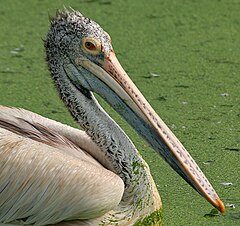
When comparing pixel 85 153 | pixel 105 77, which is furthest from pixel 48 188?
pixel 105 77

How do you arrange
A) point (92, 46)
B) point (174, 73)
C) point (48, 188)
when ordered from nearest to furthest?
point (48, 188)
point (92, 46)
point (174, 73)

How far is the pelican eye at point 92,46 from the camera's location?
12.6 ft

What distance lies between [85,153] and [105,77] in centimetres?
33

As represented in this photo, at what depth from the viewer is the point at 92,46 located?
3867mm

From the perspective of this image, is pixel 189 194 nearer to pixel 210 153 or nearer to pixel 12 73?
pixel 210 153

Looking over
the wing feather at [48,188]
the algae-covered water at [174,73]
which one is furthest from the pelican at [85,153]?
the algae-covered water at [174,73]

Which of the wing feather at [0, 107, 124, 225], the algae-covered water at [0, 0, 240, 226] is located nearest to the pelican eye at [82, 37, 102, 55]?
the wing feather at [0, 107, 124, 225]

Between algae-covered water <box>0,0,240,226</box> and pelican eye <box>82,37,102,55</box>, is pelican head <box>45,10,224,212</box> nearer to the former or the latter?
pelican eye <box>82,37,102,55</box>

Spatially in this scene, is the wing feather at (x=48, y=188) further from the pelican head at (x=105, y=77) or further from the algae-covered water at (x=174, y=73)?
the algae-covered water at (x=174, y=73)

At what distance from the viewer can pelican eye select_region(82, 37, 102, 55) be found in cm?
385

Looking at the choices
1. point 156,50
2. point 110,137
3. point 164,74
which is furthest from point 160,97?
point 110,137

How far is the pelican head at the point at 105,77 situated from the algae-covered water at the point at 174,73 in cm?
32

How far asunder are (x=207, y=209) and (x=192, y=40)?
7.47ft

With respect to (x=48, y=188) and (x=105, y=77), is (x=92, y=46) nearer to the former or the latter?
(x=105, y=77)
